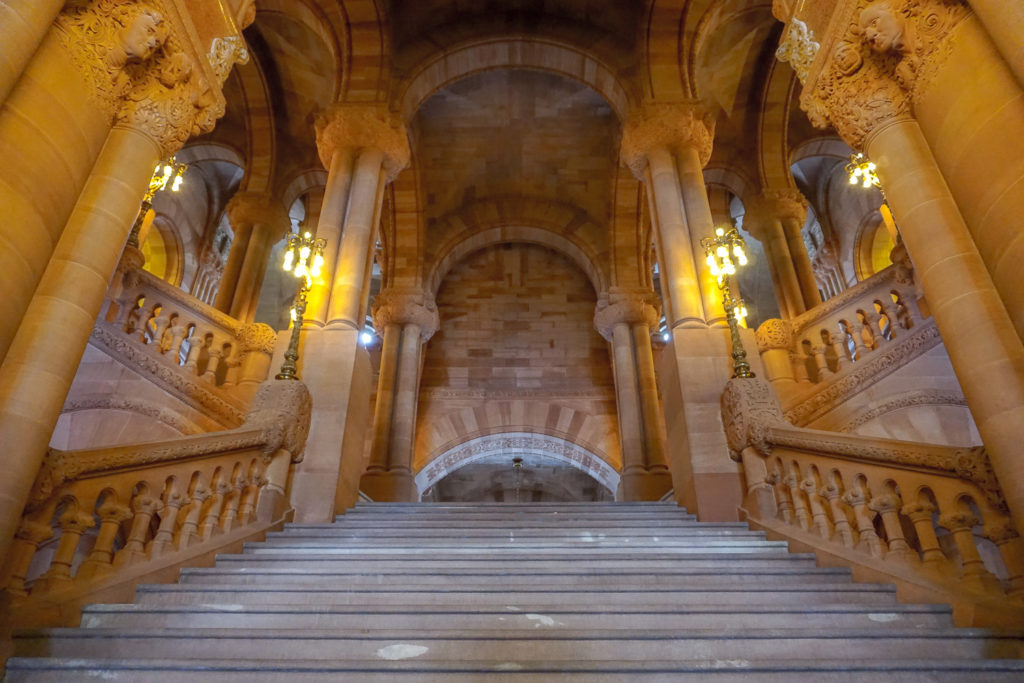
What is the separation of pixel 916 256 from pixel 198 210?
1598 cm

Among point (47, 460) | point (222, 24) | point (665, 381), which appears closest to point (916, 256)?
point (665, 381)

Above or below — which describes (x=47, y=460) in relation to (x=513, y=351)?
below

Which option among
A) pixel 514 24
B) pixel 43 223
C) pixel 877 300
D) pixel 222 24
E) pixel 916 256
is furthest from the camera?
pixel 514 24

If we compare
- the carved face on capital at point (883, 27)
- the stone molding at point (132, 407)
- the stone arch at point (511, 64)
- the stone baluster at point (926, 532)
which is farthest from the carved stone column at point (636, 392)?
the carved face on capital at point (883, 27)

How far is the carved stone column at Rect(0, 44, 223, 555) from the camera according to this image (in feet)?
10.2

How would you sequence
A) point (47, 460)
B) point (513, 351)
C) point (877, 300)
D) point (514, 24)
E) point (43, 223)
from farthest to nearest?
point (513, 351), point (514, 24), point (877, 300), point (47, 460), point (43, 223)

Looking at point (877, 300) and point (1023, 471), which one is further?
point (877, 300)

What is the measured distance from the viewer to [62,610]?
3.27 meters

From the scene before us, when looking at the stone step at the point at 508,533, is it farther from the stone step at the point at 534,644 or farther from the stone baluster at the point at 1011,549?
the stone step at the point at 534,644

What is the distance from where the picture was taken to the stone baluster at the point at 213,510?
450 cm

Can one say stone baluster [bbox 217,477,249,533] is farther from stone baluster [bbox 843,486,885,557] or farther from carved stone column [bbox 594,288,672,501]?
carved stone column [bbox 594,288,672,501]

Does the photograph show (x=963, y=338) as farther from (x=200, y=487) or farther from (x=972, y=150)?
(x=200, y=487)

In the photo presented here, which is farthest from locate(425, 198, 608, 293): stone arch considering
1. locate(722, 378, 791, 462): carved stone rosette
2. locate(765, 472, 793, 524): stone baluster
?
locate(765, 472, 793, 524): stone baluster

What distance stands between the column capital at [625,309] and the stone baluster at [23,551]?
1107 centimetres
